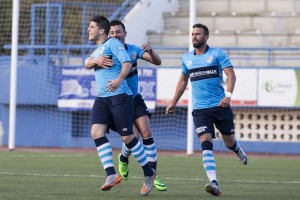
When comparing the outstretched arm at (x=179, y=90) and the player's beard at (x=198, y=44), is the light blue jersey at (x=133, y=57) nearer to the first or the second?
the outstretched arm at (x=179, y=90)

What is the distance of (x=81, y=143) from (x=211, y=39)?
5001 millimetres

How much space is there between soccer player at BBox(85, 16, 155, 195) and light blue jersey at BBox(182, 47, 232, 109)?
4.09ft

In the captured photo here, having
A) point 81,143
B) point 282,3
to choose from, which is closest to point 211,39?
point 282,3

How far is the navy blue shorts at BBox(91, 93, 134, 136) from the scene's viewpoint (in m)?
11.5

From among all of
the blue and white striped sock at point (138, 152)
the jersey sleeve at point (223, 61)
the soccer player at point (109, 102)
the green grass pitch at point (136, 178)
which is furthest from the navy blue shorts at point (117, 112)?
the jersey sleeve at point (223, 61)

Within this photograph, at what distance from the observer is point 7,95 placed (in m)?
25.7

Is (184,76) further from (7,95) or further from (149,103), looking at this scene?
(7,95)

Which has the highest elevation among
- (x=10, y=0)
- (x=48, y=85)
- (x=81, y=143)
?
(x=10, y=0)

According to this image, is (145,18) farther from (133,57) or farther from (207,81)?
(207,81)

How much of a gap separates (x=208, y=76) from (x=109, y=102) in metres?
1.63

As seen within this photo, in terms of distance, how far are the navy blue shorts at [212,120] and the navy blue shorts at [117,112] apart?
117 cm

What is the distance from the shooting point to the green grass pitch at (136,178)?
11.4 metres

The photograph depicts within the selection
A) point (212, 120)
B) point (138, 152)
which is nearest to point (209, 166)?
point (212, 120)

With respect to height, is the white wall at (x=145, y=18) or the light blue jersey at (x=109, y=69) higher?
the white wall at (x=145, y=18)
